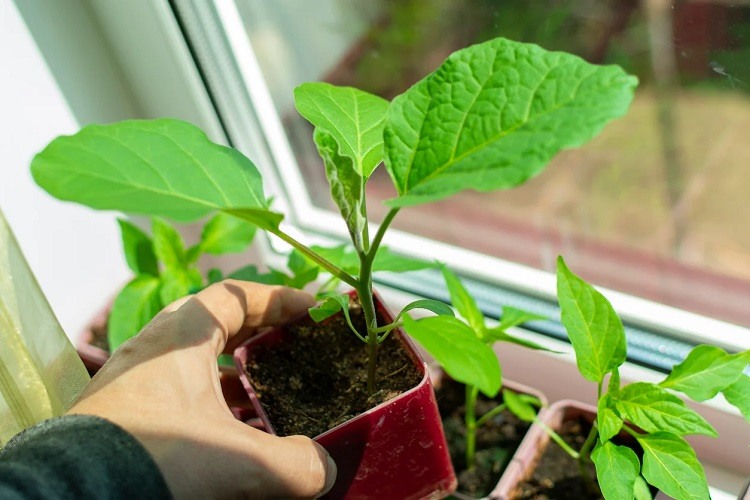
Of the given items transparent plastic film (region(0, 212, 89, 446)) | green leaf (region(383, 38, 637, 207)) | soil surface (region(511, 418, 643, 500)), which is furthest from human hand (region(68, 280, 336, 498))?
soil surface (region(511, 418, 643, 500))

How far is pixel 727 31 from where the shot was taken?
0.74m

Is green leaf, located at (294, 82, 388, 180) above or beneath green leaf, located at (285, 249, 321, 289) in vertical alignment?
above

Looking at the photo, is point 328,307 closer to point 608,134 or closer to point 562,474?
point 562,474

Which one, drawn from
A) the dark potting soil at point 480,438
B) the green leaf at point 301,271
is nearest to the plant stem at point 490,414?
→ the dark potting soil at point 480,438

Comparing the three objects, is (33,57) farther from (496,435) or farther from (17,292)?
(496,435)

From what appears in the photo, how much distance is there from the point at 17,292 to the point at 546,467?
53 centimetres

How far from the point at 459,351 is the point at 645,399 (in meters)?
0.25

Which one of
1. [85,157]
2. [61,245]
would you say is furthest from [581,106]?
[61,245]

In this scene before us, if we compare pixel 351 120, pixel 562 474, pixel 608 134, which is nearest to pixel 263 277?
pixel 351 120

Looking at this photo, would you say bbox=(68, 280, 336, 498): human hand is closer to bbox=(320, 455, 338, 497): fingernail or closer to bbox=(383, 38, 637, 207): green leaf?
bbox=(320, 455, 338, 497): fingernail

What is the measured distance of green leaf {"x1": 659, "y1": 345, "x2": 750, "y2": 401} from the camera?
0.68 m

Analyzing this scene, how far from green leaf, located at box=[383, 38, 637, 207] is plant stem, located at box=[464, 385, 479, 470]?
383 mm

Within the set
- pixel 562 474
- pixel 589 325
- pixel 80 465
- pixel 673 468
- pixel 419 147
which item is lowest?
pixel 562 474

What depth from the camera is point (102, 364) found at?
103cm
